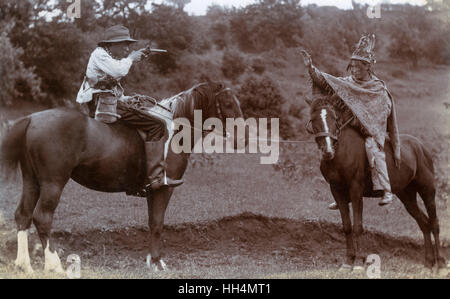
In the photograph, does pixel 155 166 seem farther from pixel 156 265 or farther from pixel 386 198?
pixel 386 198

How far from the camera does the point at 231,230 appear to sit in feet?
36.0

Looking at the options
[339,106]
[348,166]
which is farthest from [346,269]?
[339,106]

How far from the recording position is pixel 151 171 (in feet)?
25.4

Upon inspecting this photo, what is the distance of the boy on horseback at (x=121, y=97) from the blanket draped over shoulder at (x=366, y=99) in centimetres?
263

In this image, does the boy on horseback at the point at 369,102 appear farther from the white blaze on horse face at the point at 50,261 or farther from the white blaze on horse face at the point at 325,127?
the white blaze on horse face at the point at 50,261

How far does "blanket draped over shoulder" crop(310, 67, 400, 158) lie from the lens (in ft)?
26.6

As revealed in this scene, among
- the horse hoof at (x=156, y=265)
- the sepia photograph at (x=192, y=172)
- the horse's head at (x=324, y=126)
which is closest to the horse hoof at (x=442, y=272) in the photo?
the sepia photograph at (x=192, y=172)

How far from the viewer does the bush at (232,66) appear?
2236 centimetres

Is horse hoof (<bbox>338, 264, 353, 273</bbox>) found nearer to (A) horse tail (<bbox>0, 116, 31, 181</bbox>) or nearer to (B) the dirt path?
(B) the dirt path

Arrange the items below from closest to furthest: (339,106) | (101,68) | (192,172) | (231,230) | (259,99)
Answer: (101,68) < (339,106) < (231,230) < (192,172) < (259,99)

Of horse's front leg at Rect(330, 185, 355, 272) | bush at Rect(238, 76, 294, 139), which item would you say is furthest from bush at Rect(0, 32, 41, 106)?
horse's front leg at Rect(330, 185, 355, 272)

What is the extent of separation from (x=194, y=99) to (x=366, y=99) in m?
2.80

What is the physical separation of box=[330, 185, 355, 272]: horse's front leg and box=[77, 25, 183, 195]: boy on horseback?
2.60m

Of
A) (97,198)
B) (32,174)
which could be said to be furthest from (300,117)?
(32,174)
